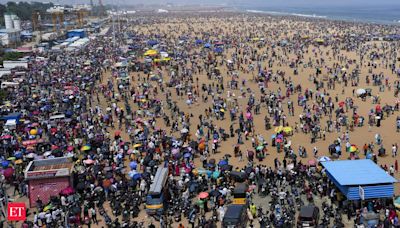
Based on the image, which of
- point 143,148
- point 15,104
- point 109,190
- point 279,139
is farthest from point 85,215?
point 15,104

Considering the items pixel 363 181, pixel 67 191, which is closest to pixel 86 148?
pixel 67 191

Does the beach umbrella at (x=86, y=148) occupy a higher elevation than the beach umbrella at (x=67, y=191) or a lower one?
higher

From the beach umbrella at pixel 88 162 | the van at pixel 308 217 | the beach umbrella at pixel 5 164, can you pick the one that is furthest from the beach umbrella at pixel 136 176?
the van at pixel 308 217

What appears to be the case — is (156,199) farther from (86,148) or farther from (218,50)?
(218,50)

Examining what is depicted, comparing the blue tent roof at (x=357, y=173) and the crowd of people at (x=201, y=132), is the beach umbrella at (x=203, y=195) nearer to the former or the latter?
the crowd of people at (x=201, y=132)

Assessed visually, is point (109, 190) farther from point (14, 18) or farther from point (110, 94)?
point (14, 18)

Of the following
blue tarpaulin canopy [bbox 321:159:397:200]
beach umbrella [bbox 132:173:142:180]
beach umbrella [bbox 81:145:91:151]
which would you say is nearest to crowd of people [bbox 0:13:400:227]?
beach umbrella [bbox 132:173:142:180]
